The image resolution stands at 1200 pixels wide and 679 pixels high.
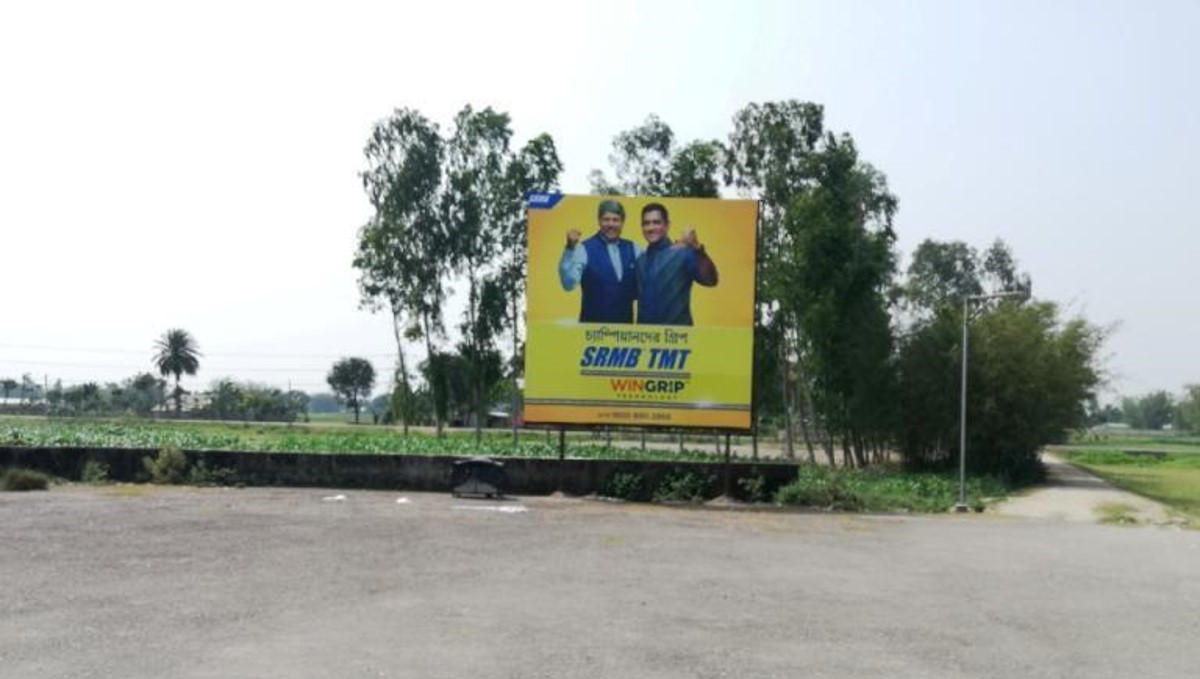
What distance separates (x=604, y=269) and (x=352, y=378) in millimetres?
112313

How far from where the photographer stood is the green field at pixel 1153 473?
38406 millimetres

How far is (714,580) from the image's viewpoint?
13.8 meters

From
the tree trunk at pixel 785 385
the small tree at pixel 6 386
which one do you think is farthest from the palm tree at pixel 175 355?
the tree trunk at pixel 785 385

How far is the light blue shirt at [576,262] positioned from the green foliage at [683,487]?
518 centimetres

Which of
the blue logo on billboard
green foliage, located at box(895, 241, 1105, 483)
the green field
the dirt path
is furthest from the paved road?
green foliage, located at box(895, 241, 1105, 483)

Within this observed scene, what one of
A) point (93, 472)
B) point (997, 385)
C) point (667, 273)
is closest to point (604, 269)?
point (667, 273)

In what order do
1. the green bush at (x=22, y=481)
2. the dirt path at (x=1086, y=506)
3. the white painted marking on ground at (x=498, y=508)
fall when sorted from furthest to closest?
the dirt path at (x=1086, y=506) < the green bush at (x=22, y=481) < the white painted marking on ground at (x=498, y=508)

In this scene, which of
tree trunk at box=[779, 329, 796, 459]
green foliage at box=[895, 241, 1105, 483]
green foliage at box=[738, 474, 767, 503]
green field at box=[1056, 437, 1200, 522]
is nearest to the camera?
green foliage at box=[738, 474, 767, 503]

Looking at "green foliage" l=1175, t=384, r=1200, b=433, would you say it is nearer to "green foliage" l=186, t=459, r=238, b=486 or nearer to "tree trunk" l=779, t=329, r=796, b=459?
"tree trunk" l=779, t=329, r=796, b=459

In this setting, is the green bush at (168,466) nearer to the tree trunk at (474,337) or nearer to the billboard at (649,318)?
the billboard at (649,318)

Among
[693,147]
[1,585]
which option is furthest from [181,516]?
[693,147]

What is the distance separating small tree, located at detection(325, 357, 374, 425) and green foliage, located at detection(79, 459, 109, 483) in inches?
4221

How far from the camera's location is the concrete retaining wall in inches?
1084

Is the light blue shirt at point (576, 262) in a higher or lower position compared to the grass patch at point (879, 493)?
higher
